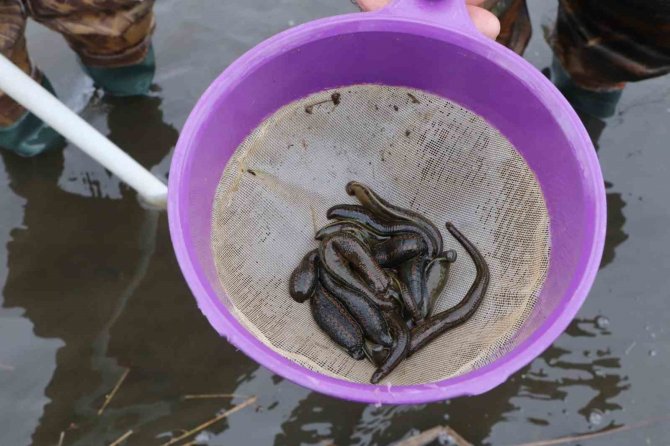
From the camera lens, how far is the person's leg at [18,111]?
287cm

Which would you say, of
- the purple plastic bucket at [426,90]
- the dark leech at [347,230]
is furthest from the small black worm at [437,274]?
the purple plastic bucket at [426,90]

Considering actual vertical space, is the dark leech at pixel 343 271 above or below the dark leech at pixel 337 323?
above

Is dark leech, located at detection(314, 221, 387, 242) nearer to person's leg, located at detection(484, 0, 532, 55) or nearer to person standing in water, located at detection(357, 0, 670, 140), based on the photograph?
person standing in water, located at detection(357, 0, 670, 140)

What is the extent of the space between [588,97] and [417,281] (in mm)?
1845

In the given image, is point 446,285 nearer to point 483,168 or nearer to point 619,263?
point 483,168

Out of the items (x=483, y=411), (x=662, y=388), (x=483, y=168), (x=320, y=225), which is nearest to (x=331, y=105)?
(x=320, y=225)

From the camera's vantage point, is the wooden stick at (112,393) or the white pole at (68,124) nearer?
the white pole at (68,124)

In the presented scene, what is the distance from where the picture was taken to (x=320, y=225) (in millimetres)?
2658

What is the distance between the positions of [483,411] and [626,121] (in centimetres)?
205

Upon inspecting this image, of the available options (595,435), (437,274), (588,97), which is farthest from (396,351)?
(588,97)

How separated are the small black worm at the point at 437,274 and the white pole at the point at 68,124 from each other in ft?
4.21

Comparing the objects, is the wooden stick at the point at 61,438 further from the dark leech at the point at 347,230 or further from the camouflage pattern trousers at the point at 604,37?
the camouflage pattern trousers at the point at 604,37

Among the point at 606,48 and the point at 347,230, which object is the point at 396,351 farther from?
the point at 606,48

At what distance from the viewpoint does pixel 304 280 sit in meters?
2.43
